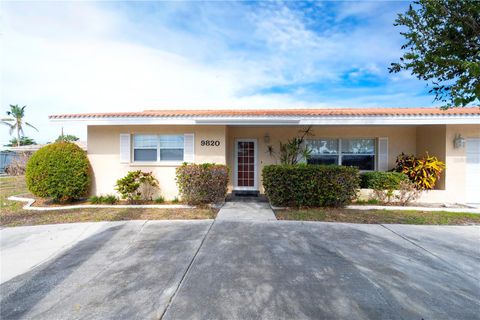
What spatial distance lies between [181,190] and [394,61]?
6.64 meters

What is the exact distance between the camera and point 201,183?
7.31m

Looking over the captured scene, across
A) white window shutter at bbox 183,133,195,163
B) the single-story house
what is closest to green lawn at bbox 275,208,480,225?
the single-story house

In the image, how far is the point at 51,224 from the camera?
5914 millimetres

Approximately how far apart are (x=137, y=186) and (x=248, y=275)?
237 inches

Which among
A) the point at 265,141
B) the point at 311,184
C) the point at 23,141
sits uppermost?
the point at 23,141

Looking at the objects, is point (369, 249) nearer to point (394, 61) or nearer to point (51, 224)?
point (394, 61)

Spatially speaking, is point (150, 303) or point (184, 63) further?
point (184, 63)

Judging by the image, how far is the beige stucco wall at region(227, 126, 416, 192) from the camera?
941cm

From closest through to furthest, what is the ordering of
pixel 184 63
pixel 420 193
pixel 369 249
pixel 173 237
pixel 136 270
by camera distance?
pixel 136 270 < pixel 369 249 < pixel 173 237 < pixel 420 193 < pixel 184 63

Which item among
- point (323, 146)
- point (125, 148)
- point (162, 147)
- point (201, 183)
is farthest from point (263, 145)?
point (125, 148)

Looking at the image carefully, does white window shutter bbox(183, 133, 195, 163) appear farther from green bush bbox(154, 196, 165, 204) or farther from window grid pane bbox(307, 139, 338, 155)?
window grid pane bbox(307, 139, 338, 155)

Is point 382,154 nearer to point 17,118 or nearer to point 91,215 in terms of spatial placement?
point 91,215

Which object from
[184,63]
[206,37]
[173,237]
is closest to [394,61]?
[173,237]

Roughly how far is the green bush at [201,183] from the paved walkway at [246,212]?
65 centimetres
